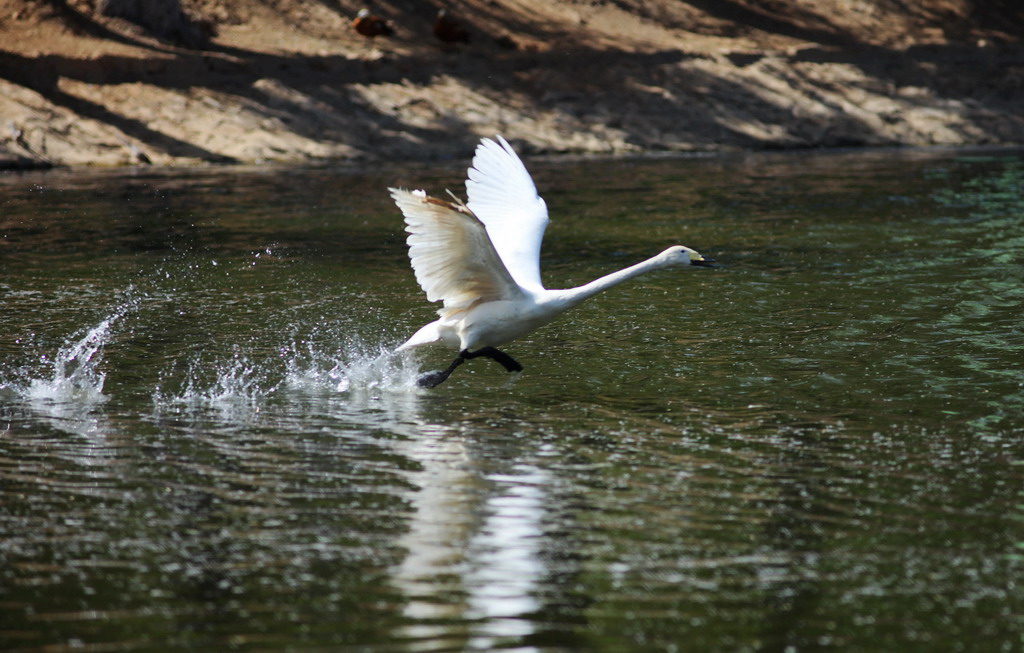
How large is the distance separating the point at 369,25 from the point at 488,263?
74.2 ft

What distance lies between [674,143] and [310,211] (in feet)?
35.5

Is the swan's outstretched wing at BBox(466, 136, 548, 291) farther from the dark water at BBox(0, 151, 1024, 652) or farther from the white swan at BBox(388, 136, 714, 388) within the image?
the dark water at BBox(0, 151, 1024, 652)

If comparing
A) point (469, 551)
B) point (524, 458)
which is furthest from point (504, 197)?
point (469, 551)

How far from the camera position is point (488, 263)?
9133 mm

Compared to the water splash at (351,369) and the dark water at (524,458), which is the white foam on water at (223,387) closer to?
the dark water at (524,458)

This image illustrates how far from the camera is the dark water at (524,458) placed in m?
5.21

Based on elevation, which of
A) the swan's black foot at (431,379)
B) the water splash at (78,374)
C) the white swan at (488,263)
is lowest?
the water splash at (78,374)

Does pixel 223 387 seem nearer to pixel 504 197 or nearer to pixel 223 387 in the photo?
pixel 223 387

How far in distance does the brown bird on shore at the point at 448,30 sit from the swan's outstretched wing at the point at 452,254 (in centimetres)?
2189

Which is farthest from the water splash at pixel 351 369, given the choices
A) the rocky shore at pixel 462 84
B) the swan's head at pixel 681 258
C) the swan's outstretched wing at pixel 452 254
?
the rocky shore at pixel 462 84

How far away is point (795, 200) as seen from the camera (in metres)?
20.9

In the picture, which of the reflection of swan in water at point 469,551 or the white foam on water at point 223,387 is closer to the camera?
the reflection of swan in water at point 469,551

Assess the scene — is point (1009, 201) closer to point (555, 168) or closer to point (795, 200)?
point (795, 200)

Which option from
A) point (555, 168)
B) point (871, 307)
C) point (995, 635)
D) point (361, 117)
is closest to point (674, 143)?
point (555, 168)
